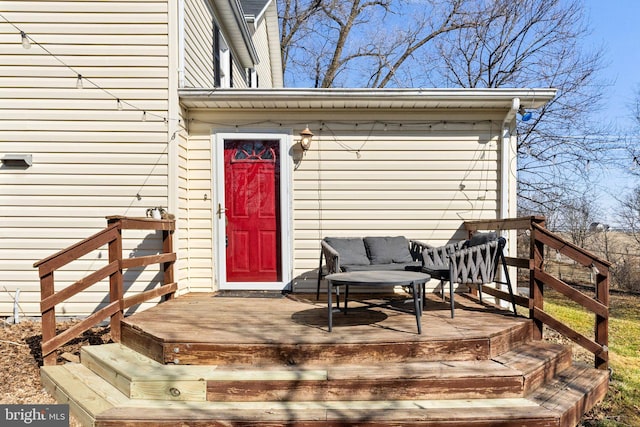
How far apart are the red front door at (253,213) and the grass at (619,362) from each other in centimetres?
354

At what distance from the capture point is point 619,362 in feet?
13.1

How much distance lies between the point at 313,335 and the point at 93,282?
6.52 ft

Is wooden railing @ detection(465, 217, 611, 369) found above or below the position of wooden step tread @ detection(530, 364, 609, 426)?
above

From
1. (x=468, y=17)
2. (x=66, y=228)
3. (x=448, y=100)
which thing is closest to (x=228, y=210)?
(x=66, y=228)

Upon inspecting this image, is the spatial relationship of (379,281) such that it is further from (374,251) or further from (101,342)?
(101,342)

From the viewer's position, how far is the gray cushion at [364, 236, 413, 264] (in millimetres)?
4684

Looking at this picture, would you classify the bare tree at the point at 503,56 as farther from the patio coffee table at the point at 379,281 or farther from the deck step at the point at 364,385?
the deck step at the point at 364,385

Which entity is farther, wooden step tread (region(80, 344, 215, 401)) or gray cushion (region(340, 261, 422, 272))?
gray cushion (region(340, 261, 422, 272))

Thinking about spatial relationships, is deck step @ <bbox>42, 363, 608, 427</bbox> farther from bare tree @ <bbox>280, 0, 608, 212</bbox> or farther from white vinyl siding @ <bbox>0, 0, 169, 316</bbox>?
bare tree @ <bbox>280, 0, 608, 212</bbox>

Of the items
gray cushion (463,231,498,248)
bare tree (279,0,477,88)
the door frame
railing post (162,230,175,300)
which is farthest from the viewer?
bare tree (279,0,477,88)

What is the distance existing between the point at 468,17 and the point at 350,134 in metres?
10.1

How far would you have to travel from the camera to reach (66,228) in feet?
15.1

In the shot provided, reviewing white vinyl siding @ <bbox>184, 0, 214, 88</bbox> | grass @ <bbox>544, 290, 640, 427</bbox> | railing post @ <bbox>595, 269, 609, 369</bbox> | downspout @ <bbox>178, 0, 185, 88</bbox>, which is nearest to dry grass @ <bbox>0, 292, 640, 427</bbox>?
grass @ <bbox>544, 290, 640, 427</bbox>

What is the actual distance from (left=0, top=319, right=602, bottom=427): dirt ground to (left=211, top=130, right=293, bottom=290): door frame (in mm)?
1504
